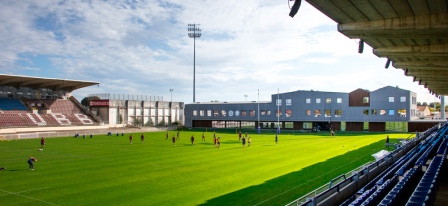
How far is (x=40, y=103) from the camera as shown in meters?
71.0

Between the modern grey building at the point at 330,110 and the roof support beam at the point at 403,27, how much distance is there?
57773 mm

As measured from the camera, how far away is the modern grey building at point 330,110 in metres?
62.9

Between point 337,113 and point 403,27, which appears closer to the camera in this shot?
point 403,27

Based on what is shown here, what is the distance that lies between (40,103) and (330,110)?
69689 mm

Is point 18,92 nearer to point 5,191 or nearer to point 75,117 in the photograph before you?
point 75,117

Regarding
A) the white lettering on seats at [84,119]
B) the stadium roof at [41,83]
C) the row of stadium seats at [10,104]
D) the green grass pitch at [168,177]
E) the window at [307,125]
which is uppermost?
the stadium roof at [41,83]

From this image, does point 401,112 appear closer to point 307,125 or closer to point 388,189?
point 307,125

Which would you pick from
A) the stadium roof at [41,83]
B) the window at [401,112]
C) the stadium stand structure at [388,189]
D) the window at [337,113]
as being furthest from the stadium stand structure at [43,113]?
the window at [401,112]

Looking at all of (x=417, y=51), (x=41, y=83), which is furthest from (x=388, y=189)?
(x=41, y=83)

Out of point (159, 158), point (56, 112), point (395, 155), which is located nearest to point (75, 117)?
point (56, 112)

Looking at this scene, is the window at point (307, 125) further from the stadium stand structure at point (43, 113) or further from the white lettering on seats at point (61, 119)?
the white lettering on seats at point (61, 119)

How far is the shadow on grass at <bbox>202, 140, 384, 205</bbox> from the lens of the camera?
14570 millimetres

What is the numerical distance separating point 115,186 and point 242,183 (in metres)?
7.69

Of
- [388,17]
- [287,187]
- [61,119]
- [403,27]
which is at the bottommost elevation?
[287,187]
